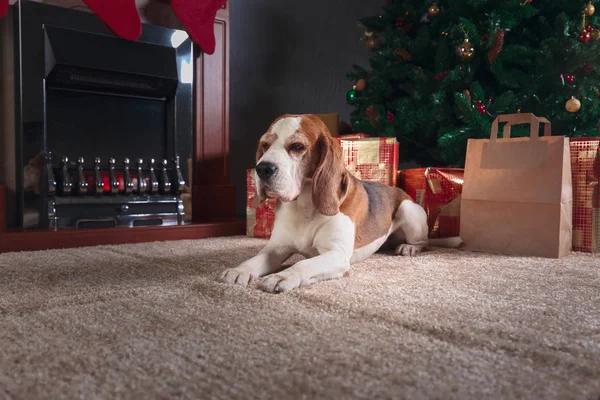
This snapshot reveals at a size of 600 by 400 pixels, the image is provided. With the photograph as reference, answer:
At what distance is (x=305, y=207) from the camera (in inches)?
56.8

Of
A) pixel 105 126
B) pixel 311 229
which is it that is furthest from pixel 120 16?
pixel 311 229

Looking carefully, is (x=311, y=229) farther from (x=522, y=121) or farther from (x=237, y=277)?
(x=522, y=121)

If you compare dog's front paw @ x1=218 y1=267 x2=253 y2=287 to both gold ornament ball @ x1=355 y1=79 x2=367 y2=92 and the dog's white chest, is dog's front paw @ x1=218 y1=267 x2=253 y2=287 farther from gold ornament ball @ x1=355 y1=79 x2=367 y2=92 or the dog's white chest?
gold ornament ball @ x1=355 y1=79 x2=367 y2=92

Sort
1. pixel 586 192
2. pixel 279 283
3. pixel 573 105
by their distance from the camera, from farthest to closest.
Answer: pixel 573 105
pixel 586 192
pixel 279 283

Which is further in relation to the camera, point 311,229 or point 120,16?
point 120,16

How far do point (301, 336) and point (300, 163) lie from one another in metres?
0.63

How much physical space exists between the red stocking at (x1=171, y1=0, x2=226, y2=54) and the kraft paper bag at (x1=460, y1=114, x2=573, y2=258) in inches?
58.6

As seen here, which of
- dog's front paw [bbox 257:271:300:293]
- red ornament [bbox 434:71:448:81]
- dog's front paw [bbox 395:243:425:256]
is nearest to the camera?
dog's front paw [bbox 257:271:300:293]

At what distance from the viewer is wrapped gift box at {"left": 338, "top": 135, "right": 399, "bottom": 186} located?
7.32 feet

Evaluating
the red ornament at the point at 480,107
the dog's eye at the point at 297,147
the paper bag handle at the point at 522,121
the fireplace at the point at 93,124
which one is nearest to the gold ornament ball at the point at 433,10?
the red ornament at the point at 480,107

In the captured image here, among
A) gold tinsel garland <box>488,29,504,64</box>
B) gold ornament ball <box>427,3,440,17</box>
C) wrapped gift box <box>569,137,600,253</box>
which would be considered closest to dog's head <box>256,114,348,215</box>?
wrapped gift box <box>569,137,600,253</box>

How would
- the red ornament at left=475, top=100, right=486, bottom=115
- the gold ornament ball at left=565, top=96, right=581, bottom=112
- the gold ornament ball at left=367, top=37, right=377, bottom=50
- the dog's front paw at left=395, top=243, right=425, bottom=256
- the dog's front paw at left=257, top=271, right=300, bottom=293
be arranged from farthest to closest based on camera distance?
the gold ornament ball at left=367, top=37, right=377, bottom=50
the red ornament at left=475, top=100, right=486, bottom=115
the gold ornament ball at left=565, top=96, right=581, bottom=112
the dog's front paw at left=395, top=243, right=425, bottom=256
the dog's front paw at left=257, top=271, right=300, bottom=293

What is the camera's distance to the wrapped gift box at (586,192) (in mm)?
1861

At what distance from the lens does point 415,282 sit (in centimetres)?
130
